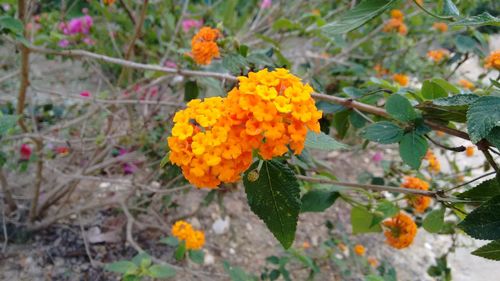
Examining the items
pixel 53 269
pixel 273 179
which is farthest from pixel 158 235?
pixel 273 179

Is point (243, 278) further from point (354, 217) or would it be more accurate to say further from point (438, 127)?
point (438, 127)

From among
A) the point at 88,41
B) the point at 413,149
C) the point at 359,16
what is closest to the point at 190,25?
the point at 88,41

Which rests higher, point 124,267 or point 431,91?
point 431,91

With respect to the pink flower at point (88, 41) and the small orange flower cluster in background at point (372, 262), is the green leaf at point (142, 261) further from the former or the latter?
the pink flower at point (88, 41)

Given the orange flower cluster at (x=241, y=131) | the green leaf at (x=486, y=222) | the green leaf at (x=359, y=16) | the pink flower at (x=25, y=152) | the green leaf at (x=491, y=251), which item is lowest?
the pink flower at (x=25, y=152)

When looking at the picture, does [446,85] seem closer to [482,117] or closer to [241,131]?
[482,117]

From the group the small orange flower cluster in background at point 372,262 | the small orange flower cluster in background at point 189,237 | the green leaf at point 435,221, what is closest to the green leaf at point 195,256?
the small orange flower cluster in background at point 189,237

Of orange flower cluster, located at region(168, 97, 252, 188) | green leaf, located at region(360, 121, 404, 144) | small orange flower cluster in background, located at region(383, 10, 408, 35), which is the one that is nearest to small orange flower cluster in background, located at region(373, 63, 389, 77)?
small orange flower cluster in background, located at region(383, 10, 408, 35)

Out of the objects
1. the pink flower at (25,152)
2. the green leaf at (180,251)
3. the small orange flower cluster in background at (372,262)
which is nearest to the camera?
the green leaf at (180,251)
